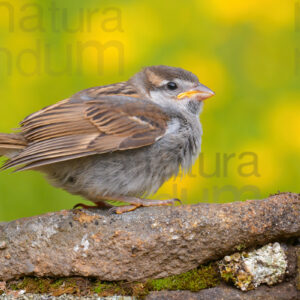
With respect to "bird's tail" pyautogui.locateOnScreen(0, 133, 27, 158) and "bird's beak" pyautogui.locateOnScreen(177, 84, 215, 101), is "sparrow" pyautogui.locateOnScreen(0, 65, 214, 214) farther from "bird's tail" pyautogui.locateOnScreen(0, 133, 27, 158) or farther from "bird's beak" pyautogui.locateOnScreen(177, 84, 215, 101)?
"bird's beak" pyautogui.locateOnScreen(177, 84, 215, 101)

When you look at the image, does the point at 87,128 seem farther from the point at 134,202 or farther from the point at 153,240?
the point at 153,240

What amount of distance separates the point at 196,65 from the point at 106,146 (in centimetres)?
223

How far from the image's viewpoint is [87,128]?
15.6ft

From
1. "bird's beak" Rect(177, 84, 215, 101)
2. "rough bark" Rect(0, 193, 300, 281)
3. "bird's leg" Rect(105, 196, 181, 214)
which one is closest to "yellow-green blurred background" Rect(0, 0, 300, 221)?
"bird's beak" Rect(177, 84, 215, 101)

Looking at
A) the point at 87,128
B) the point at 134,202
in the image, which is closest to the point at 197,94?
the point at 87,128

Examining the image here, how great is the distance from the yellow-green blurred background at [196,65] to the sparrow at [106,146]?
119 centimetres

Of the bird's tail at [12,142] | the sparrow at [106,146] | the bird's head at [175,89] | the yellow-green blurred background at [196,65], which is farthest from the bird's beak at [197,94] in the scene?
the bird's tail at [12,142]

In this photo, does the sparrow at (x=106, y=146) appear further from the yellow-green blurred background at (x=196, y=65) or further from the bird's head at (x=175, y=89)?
the yellow-green blurred background at (x=196, y=65)

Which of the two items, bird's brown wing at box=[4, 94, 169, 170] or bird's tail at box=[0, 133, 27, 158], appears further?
bird's tail at box=[0, 133, 27, 158]

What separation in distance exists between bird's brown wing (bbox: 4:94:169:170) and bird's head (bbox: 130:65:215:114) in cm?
29

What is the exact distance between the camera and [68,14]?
649 cm

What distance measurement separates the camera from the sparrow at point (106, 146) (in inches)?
181

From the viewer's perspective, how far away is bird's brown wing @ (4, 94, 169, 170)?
452 centimetres

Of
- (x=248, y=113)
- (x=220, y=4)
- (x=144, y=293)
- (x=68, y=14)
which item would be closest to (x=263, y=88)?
(x=248, y=113)
